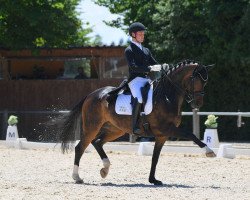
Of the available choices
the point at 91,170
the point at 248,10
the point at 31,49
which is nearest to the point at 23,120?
the point at 31,49

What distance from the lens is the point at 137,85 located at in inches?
474

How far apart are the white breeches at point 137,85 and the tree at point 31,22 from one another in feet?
43.3

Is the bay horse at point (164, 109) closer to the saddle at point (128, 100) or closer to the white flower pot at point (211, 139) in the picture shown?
the saddle at point (128, 100)

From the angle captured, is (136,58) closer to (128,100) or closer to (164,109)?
(128,100)

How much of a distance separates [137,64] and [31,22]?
13.3 meters

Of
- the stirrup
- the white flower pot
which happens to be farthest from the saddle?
the white flower pot

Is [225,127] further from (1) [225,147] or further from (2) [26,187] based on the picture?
(2) [26,187]

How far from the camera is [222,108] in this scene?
2481 cm

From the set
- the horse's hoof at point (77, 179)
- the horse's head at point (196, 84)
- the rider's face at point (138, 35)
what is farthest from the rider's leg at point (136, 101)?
the horse's hoof at point (77, 179)

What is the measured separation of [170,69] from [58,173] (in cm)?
324

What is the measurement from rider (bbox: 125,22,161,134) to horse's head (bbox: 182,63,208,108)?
645 mm

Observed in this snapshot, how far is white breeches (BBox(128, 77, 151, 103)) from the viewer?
12.0 meters

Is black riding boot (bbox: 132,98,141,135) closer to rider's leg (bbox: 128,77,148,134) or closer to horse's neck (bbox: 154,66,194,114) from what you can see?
rider's leg (bbox: 128,77,148,134)

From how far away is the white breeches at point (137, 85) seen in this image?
11992 mm
